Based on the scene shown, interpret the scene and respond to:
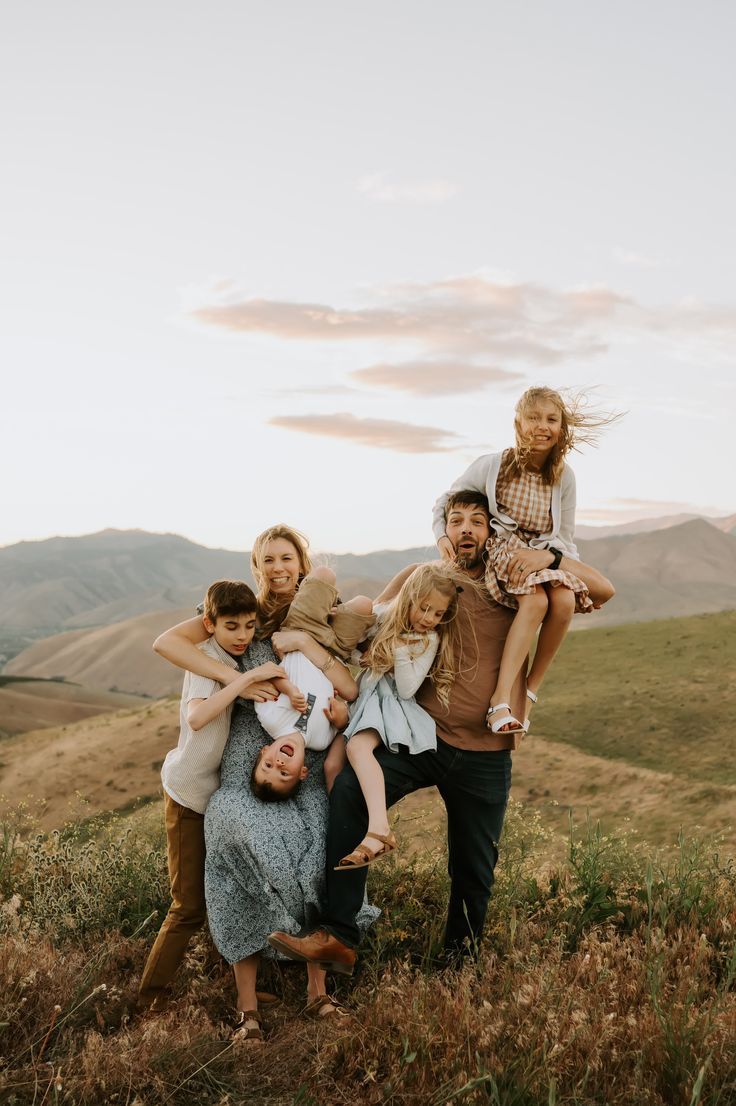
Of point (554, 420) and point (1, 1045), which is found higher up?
point (554, 420)

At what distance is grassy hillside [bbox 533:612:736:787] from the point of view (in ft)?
80.8

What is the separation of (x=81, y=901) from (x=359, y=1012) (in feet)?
8.07

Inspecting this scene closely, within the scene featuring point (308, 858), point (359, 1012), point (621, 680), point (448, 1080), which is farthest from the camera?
point (621, 680)

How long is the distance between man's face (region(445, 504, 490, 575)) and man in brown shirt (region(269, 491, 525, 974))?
1 cm

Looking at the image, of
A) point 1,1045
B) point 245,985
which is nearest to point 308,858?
point 245,985

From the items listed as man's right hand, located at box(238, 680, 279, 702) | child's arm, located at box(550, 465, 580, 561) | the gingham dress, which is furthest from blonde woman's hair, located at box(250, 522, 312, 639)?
child's arm, located at box(550, 465, 580, 561)

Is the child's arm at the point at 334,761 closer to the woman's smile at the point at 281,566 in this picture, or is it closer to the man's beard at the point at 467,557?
the woman's smile at the point at 281,566

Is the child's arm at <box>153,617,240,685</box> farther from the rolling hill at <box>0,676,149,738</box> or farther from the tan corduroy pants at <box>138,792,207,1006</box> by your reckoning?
the rolling hill at <box>0,676,149,738</box>

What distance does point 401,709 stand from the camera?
4688 mm

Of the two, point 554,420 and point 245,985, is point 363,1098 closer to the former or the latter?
point 245,985

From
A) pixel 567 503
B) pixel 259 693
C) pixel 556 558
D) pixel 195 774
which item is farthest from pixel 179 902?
pixel 567 503

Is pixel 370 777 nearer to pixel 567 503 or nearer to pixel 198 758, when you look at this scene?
pixel 198 758

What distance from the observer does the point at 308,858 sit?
447 centimetres

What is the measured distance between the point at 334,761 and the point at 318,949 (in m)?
0.97
